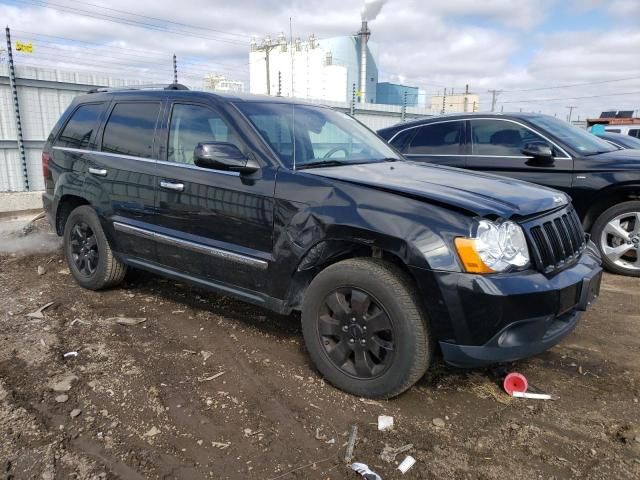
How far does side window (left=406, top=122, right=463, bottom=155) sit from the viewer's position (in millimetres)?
6383

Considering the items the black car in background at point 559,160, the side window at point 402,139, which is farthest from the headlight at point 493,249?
the side window at point 402,139

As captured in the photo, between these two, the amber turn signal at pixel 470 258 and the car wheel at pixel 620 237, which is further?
the car wheel at pixel 620 237

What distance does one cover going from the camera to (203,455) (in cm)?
248

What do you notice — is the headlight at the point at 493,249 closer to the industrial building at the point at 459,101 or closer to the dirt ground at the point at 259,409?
the dirt ground at the point at 259,409

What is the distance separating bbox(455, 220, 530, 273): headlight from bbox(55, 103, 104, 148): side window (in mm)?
3581

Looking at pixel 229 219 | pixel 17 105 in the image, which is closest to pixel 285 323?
pixel 229 219

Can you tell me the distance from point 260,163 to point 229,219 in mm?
445

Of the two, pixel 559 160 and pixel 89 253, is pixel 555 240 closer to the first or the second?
pixel 559 160

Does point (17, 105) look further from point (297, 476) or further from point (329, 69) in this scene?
point (329, 69)

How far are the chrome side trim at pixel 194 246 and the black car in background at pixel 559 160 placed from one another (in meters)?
3.74

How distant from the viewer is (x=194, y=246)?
12.0 feet

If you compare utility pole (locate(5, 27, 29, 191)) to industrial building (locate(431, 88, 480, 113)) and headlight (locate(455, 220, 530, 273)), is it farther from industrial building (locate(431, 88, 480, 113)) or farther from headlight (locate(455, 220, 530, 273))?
industrial building (locate(431, 88, 480, 113))

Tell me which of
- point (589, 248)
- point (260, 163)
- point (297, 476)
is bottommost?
point (297, 476)

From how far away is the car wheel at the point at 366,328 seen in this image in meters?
2.71
